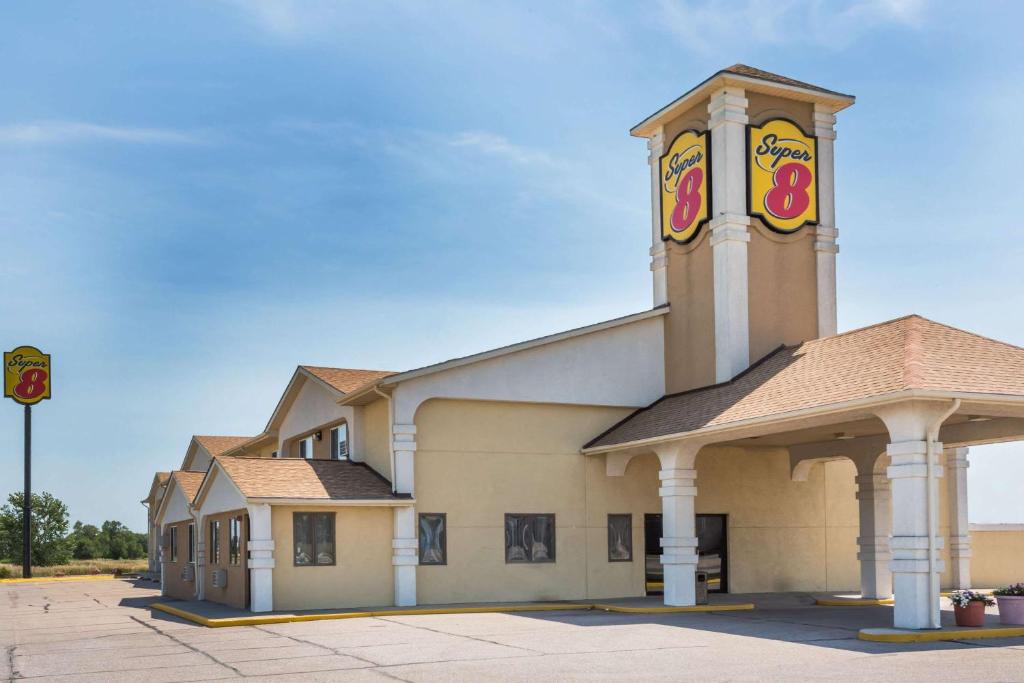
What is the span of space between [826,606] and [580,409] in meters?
7.15

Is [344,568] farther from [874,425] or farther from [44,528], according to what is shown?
[44,528]

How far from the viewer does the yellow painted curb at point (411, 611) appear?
73.2 feet

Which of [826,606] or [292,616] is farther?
[826,606]

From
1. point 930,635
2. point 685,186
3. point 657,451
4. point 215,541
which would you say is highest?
point 685,186

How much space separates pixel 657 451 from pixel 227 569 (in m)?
10.3

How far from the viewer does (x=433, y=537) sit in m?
25.9

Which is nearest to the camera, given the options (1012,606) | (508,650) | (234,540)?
(508,650)

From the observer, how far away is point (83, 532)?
339 ft

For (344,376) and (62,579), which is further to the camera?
(62,579)

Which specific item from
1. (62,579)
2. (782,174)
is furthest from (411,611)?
(62,579)

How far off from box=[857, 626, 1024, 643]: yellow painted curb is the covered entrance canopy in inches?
19.9

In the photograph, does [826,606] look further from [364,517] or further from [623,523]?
[364,517]

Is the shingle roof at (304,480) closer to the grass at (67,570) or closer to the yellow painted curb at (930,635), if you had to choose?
the yellow painted curb at (930,635)

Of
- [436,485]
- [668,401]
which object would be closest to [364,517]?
[436,485]
